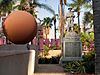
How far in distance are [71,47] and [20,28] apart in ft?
26.4

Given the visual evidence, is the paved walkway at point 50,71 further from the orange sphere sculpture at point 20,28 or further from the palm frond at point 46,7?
the palm frond at point 46,7

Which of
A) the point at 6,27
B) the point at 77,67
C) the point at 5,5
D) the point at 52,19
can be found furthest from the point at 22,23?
the point at 52,19

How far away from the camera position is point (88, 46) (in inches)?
1361

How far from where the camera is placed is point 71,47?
2181 cm

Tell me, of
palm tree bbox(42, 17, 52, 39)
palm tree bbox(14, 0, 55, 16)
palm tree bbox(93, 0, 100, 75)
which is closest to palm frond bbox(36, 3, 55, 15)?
palm tree bbox(14, 0, 55, 16)

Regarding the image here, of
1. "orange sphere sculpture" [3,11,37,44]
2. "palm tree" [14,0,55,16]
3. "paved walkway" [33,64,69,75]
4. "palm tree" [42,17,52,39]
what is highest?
"palm tree" [14,0,55,16]

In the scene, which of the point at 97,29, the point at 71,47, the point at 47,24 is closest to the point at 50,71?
the point at 71,47

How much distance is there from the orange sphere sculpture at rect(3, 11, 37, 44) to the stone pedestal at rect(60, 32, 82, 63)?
709 centimetres

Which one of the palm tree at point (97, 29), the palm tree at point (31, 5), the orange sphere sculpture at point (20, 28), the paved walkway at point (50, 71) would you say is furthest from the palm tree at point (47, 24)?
the palm tree at point (97, 29)

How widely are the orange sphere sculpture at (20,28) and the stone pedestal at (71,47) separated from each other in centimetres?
709

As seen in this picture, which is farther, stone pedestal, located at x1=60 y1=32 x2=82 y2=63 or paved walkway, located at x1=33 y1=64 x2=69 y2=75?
stone pedestal, located at x1=60 y1=32 x2=82 y2=63

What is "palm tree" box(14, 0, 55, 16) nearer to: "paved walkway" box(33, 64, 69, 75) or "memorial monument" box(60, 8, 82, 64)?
"memorial monument" box(60, 8, 82, 64)

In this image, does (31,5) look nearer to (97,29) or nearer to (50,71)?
(50,71)

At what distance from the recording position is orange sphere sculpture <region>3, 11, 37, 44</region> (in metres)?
14.2
